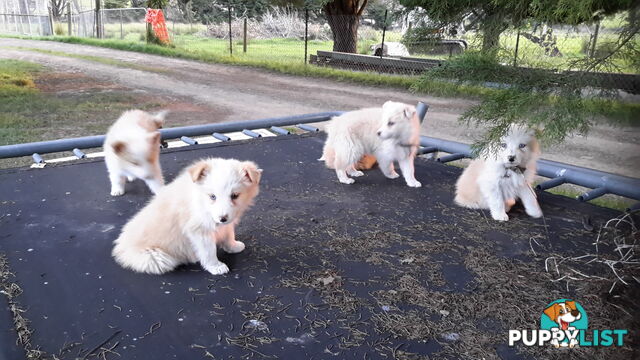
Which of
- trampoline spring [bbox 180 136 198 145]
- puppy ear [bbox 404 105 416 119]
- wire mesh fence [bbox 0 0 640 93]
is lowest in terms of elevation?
trampoline spring [bbox 180 136 198 145]

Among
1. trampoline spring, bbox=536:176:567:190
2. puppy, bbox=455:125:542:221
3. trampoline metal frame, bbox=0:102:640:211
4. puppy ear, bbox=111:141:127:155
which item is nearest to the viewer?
puppy, bbox=455:125:542:221

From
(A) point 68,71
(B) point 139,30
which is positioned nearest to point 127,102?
(A) point 68,71

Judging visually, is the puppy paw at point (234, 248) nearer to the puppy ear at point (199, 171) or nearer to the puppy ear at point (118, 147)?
the puppy ear at point (199, 171)

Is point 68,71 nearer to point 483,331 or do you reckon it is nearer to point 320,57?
point 320,57

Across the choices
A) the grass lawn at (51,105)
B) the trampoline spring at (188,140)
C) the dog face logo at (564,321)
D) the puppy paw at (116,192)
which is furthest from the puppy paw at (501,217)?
the grass lawn at (51,105)

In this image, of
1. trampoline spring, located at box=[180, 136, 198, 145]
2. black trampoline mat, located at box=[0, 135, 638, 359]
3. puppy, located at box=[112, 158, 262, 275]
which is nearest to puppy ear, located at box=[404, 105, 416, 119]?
black trampoline mat, located at box=[0, 135, 638, 359]

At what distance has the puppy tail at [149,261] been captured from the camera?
8.46 feet

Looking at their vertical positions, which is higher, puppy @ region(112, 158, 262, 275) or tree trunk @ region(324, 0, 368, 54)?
tree trunk @ region(324, 0, 368, 54)

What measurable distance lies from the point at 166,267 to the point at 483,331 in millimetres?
1605

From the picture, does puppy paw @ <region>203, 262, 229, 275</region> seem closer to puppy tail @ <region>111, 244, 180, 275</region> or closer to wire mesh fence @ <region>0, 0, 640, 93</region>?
puppy tail @ <region>111, 244, 180, 275</region>

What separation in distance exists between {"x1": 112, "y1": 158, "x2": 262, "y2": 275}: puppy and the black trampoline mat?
84 millimetres

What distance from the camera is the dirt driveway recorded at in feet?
20.1

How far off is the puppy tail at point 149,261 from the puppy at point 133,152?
3.46ft

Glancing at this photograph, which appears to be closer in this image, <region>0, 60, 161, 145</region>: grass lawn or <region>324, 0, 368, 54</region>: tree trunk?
<region>0, 60, 161, 145</region>: grass lawn
